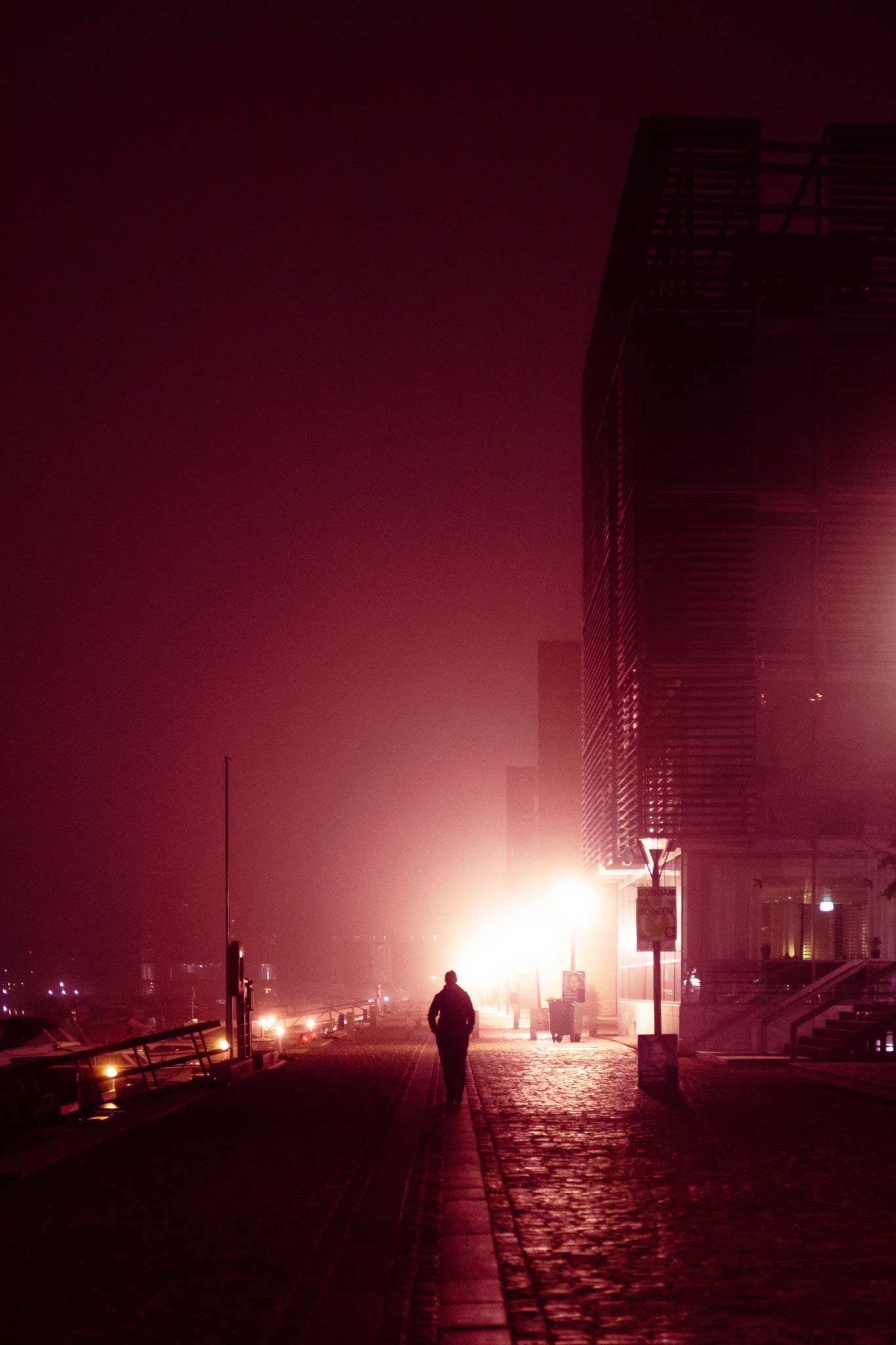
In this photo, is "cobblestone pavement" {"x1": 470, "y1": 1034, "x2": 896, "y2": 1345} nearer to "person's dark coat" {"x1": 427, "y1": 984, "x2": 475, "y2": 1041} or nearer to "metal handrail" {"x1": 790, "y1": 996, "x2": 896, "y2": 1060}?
"person's dark coat" {"x1": 427, "y1": 984, "x2": 475, "y2": 1041}

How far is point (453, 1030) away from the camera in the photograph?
64.7ft

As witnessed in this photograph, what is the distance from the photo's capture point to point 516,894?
288 feet

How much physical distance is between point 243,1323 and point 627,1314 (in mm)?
1628

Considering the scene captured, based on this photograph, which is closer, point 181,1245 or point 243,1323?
point 243,1323

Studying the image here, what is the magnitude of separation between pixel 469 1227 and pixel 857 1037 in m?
19.9

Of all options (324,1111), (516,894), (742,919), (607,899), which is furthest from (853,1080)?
(516,894)

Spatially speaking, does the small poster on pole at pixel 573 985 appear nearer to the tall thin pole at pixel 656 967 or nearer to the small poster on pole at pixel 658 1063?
the tall thin pole at pixel 656 967

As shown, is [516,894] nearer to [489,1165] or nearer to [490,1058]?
[490,1058]

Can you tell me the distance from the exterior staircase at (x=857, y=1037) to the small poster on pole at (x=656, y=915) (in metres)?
7.09

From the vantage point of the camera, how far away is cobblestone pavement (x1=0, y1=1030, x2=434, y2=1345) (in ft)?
22.9

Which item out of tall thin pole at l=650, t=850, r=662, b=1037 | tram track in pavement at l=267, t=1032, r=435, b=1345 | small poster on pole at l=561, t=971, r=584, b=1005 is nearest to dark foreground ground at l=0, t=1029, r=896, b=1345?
tram track in pavement at l=267, t=1032, r=435, b=1345

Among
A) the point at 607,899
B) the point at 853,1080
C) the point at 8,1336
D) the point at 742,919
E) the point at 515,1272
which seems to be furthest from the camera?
the point at 607,899

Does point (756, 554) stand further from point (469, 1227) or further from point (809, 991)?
point (469, 1227)

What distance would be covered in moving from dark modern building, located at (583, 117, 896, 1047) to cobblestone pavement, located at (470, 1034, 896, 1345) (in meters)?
16.9
